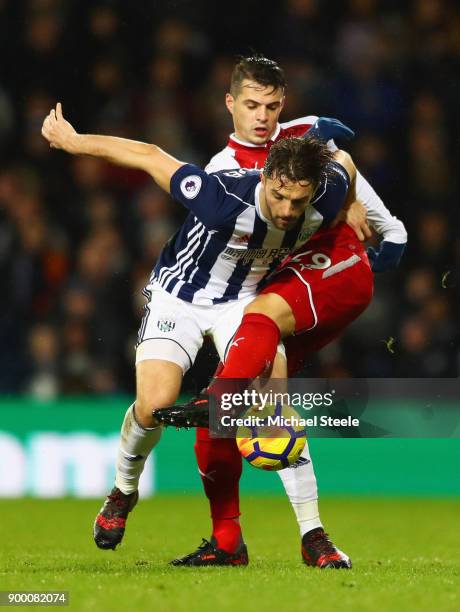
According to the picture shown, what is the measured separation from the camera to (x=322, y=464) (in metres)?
9.94

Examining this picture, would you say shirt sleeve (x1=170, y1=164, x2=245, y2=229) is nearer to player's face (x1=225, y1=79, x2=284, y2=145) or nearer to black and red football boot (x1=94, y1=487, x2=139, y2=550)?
player's face (x1=225, y1=79, x2=284, y2=145)

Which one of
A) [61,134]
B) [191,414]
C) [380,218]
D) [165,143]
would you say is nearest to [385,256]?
[380,218]

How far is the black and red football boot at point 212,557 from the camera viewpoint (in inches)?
214

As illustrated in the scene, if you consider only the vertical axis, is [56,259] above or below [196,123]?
below

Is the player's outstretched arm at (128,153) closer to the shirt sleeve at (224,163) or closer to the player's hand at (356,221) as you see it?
the shirt sleeve at (224,163)

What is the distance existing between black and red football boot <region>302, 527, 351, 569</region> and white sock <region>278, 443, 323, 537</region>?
40 millimetres

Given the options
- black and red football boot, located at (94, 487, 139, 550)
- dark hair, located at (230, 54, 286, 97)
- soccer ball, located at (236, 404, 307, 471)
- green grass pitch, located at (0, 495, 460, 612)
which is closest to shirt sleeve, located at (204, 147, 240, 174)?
dark hair, located at (230, 54, 286, 97)

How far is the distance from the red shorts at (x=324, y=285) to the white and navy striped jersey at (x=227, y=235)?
122 millimetres

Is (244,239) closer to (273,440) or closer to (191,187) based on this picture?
(191,187)

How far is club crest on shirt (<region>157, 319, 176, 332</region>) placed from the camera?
18.5 feet

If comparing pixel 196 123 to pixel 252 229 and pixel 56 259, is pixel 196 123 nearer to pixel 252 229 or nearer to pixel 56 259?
pixel 56 259

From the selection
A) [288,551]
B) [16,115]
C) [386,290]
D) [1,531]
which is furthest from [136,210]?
[288,551]

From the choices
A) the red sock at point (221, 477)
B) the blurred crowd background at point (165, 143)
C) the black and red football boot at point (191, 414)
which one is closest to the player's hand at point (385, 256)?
the red sock at point (221, 477)

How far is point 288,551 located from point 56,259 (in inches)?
187
